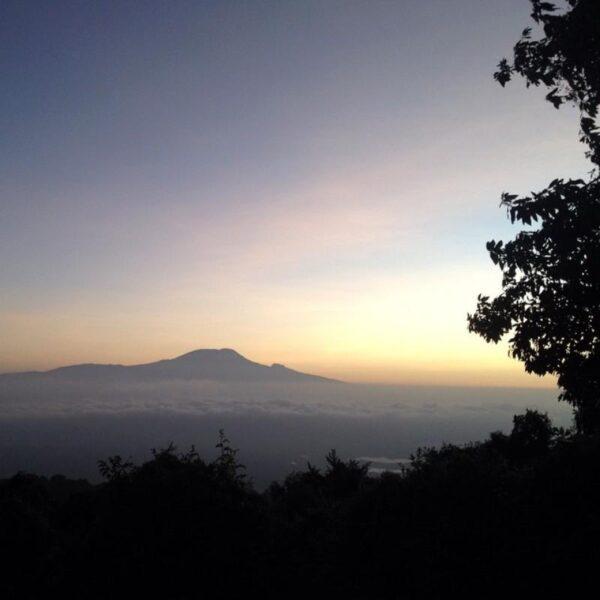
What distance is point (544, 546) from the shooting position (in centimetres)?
1124

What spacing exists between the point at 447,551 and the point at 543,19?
11519mm

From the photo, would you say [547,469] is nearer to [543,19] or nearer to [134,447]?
[543,19]

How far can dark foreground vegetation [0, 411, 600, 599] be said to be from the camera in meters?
11.0

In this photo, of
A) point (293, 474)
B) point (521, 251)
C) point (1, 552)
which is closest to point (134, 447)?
point (293, 474)

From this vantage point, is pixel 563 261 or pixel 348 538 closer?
pixel 563 261

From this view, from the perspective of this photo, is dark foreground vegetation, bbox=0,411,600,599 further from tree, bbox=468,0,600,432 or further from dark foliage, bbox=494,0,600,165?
dark foliage, bbox=494,0,600,165

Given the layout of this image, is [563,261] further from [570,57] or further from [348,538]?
[348,538]

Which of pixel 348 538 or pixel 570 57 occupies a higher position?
pixel 570 57

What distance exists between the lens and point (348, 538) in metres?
13.3

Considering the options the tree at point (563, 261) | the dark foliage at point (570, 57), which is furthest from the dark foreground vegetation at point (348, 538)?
the dark foliage at point (570, 57)

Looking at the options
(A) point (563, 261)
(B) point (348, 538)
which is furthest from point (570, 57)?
(B) point (348, 538)

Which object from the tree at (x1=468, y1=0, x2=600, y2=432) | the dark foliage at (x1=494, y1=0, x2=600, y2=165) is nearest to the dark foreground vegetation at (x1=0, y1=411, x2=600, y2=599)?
the tree at (x1=468, y1=0, x2=600, y2=432)

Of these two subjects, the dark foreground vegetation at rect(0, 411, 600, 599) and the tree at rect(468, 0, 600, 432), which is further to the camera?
the dark foreground vegetation at rect(0, 411, 600, 599)

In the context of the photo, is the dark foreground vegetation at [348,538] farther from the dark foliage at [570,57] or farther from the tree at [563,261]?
the dark foliage at [570,57]
